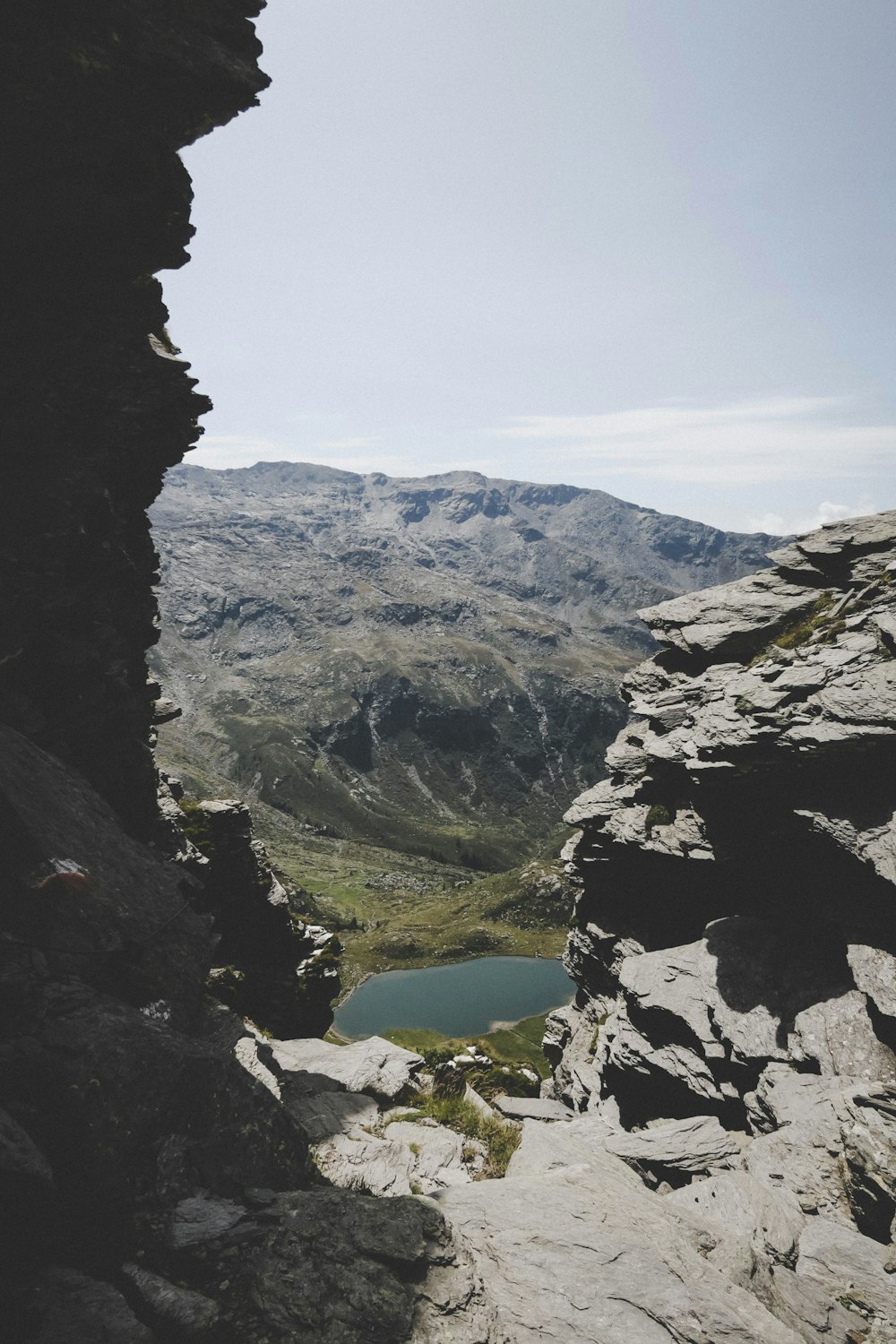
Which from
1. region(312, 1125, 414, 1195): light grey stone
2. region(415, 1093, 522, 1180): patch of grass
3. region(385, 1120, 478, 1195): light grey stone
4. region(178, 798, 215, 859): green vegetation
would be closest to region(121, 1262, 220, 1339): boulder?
region(312, 1125, 414, 1195): light grey stone

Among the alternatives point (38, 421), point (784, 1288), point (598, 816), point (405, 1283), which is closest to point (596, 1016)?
point (598, 816)

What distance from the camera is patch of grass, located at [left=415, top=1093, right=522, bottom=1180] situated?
70.5 ft

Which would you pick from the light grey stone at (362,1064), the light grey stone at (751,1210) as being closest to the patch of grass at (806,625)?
the light grey stone at (751,1210)

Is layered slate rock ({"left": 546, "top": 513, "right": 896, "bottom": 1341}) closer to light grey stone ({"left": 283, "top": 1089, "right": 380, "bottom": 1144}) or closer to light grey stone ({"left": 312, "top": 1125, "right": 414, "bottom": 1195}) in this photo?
light grey stone ({"left": 312, "top": 1125, "right": 414, "bottom": 1195})

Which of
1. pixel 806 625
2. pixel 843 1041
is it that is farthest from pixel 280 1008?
pixel 806 625

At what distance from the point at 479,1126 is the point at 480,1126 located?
0.17 feet

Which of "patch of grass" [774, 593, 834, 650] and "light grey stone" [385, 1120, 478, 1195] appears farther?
"patch of grass" [774, 593, 834, 650]

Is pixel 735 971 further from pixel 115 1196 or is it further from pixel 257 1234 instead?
pixel 115 1196

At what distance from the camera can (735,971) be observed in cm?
3222

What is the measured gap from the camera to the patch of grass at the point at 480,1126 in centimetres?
2148

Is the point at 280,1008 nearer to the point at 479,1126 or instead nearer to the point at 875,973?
the point at 479,1126

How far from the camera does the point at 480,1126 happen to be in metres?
24.9

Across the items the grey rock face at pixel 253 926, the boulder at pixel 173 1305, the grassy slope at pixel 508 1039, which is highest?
the boulder at pixel 173 1305

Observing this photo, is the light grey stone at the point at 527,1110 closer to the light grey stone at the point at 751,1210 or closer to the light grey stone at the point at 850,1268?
the light grey stone at the point at 751,1210
